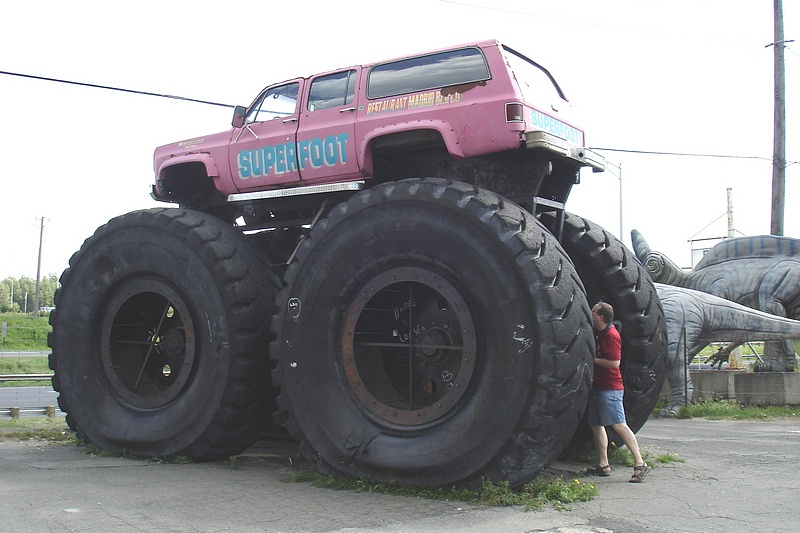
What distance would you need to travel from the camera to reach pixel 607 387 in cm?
686

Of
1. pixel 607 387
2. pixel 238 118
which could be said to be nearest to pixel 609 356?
pixel 607 387

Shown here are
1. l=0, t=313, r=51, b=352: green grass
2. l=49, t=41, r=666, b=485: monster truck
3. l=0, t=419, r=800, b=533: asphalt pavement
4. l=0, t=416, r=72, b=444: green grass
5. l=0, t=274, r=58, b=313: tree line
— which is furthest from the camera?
l=0, t=274, r=58, b=313: tree line

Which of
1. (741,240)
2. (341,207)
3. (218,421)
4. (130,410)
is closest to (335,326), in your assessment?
(341,207)

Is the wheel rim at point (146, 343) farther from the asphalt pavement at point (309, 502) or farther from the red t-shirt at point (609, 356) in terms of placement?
the red t-shirt at point (609, 356)

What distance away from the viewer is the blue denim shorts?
681cm

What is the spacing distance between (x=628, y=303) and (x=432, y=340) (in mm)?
2184

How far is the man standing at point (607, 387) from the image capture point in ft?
22.3

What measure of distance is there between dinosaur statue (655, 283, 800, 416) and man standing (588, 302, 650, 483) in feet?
24.5

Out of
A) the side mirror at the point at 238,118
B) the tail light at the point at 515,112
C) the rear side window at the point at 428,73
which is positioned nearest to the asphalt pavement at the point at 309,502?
the tail light at the point at 515,112

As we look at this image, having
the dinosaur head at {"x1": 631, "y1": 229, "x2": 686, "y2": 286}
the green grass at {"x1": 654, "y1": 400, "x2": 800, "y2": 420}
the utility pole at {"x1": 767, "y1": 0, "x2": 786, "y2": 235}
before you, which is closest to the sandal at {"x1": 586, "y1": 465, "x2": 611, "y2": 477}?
the green grass at {"x1": 654, "y1": 400, "x2": 800, "y2": 420}

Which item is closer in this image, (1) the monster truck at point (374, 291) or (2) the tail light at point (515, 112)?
(1) the monster truck at point (374, 291)

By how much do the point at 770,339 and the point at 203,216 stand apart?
1251 cm

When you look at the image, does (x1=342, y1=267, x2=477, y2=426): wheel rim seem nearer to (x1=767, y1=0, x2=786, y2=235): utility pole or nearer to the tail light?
the tail light

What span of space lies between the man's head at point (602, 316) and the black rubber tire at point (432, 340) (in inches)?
41.3
